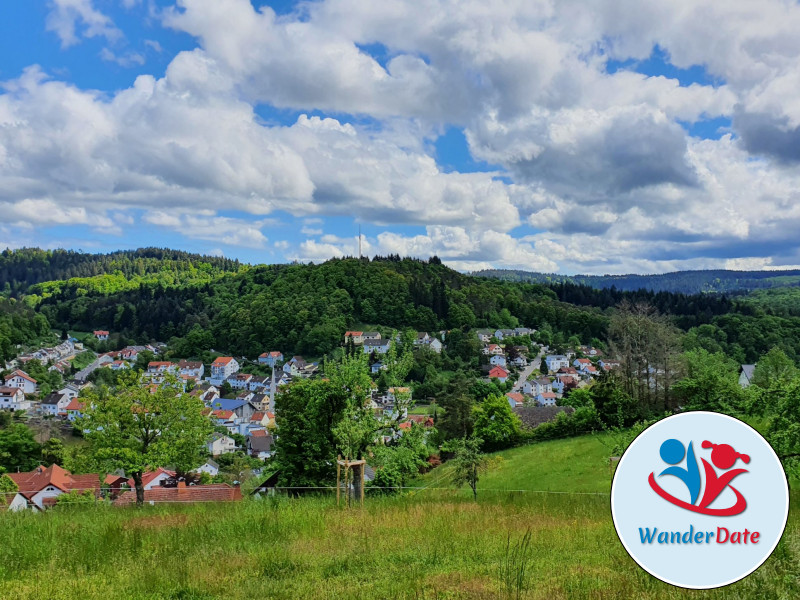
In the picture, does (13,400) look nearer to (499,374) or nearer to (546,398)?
(499,374)

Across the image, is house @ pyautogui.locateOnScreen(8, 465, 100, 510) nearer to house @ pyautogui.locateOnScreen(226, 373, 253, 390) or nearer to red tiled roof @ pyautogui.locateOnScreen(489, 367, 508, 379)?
red tiled roof @ pyautogui.locateOnScreen(489, 367, 508, 379)

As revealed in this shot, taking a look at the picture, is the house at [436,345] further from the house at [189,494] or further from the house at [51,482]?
the house at [189,494]

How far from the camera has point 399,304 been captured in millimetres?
Result: 139875

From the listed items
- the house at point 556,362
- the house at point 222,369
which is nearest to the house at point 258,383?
the house at point 222,369

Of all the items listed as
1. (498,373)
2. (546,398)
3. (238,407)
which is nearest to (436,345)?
(498,373)

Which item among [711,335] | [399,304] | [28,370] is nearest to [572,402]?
[711,335]

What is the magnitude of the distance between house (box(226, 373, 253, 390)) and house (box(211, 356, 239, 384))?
3.12m

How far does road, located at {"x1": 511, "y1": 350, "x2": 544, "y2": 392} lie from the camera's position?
3831 inches

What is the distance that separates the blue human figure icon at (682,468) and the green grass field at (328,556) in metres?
1.13

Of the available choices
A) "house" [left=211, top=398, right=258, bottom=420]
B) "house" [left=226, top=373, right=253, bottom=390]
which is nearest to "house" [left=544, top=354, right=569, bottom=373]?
"house" [left=211, top=398, right=258, bottom=420]

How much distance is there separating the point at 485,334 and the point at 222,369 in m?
63.1

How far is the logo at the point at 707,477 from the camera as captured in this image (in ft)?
11.7

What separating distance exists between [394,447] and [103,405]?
11311 millimetres

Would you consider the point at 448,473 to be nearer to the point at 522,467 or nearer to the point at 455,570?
the point at 522,467
